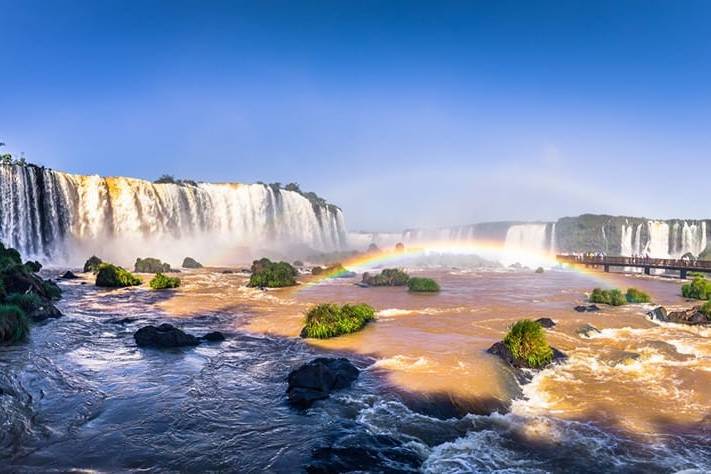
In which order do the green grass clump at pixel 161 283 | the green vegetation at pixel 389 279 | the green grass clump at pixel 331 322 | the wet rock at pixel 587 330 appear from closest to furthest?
the green grass clump at pixel 331 322, the wet rock at pixel 587 330, the green grass clump at pixel 161 283, the green vegetation at pixel 389 279

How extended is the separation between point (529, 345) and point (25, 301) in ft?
59.6

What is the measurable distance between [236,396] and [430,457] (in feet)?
14.3

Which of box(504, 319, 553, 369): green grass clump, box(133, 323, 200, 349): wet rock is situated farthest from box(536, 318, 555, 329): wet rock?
box(133, 323, 200, 349): wet rock

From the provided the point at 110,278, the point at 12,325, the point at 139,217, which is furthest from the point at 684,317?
the point at 139,217

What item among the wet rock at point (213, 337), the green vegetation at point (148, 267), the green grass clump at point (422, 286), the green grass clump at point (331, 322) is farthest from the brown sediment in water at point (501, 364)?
the green vegetation at point (148, 267)

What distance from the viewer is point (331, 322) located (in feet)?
52.5

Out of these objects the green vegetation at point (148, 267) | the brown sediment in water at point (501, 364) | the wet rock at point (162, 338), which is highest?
the green vegetation at point (148, 267)

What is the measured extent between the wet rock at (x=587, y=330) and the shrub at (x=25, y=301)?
66.1 feet

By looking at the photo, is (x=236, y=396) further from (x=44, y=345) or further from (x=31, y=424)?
(x=44, y=345)

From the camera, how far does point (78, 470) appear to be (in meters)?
6.12

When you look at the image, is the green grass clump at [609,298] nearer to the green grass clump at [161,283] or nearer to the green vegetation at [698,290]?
the green vegetation at [698,290]

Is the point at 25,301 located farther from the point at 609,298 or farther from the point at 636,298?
the point at 636,298

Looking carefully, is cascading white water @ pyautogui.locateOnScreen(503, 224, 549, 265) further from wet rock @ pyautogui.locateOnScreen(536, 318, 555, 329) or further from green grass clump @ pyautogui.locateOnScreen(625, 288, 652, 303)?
wet rock @ pyautogui.locateOnScreen(536, 318, 555, 329)

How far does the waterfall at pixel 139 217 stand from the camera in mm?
41406
